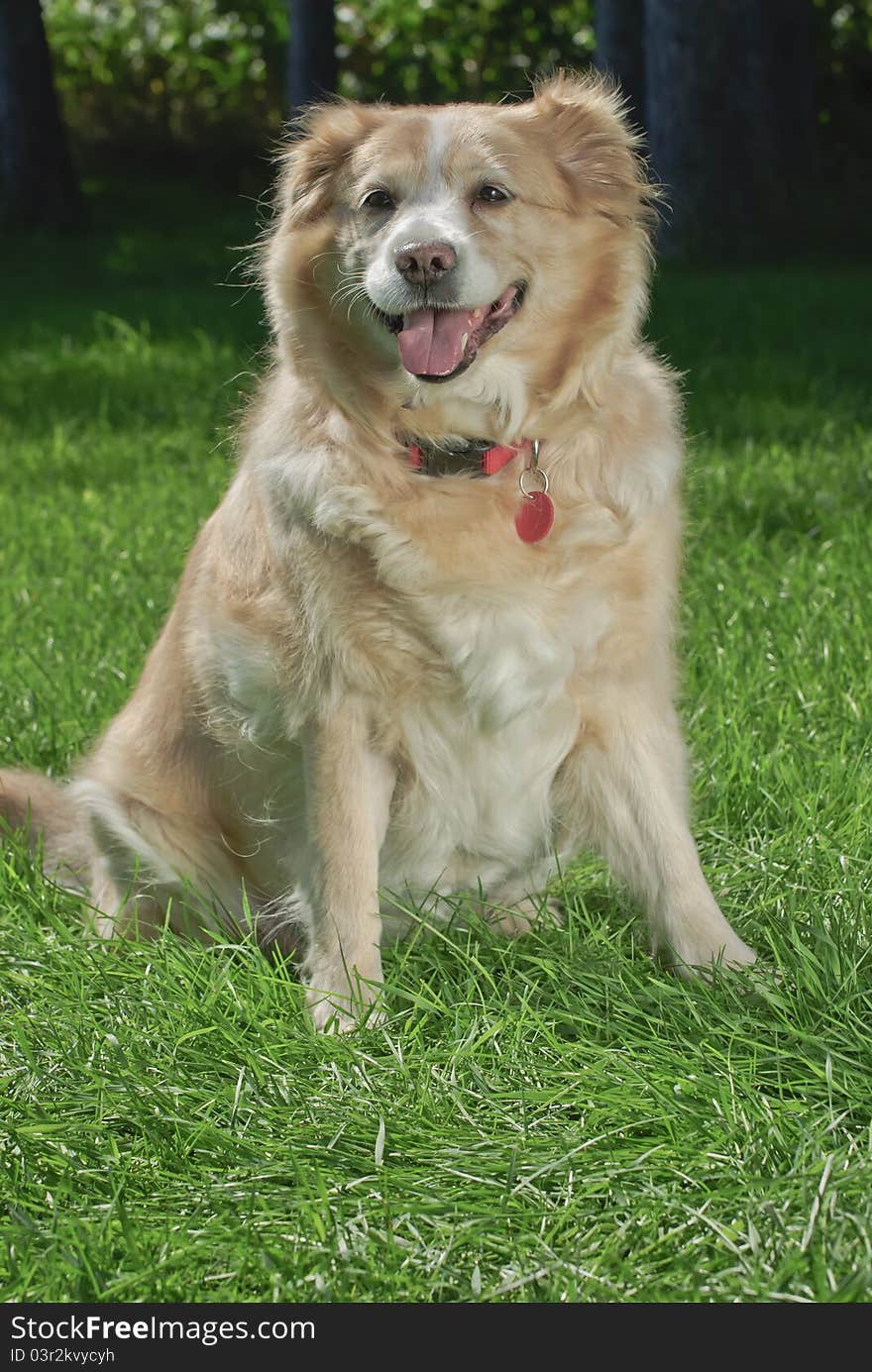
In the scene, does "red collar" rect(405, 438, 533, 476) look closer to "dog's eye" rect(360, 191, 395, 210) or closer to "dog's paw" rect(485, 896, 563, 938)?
"dog's eye" rect(360, 191, 395, 210)

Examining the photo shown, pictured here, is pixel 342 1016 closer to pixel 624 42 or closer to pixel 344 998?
pixel 344 998

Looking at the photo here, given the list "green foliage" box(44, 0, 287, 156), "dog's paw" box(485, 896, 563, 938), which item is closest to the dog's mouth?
"dog's paw" box(485, 896, 563, 938)

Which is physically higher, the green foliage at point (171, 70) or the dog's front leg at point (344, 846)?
the dog's front leg at point (344, 846)

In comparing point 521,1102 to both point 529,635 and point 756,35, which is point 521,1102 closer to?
point 529,635

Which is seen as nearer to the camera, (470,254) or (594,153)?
(470,254)

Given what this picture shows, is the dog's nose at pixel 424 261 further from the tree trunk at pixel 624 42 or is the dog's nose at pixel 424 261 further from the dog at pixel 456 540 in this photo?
the tree trunk at pixel 624 42

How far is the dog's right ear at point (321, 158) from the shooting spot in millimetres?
2682

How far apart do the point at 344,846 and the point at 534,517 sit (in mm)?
606

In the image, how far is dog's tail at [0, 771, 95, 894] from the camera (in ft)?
10.4

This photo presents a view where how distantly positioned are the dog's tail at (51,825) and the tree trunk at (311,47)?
10100 millimetres

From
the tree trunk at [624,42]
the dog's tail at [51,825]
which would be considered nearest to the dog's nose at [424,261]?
the dog's tail at [51,825]

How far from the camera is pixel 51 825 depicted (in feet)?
10.6

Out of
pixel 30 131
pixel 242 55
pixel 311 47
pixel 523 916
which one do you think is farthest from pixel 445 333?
pixel 242 55
